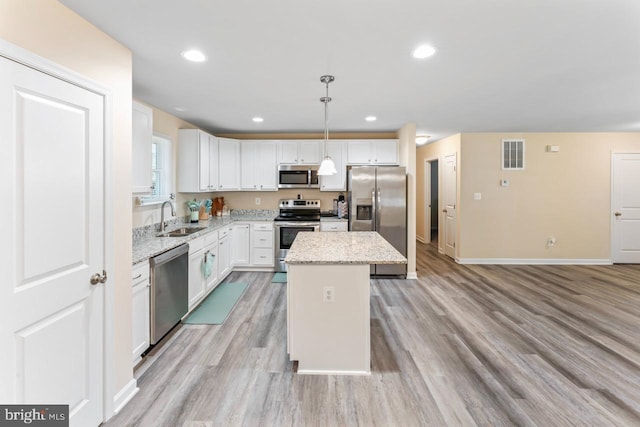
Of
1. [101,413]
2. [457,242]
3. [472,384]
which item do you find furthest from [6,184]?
[457,242]

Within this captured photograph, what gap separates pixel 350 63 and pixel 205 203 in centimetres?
351

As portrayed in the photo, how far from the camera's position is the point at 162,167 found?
416cm

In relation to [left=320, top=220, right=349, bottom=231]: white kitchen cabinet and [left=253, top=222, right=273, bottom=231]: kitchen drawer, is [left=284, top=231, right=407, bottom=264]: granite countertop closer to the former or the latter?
[left=320, top=220, right=349, bottom=231]: white kitchen cabinet

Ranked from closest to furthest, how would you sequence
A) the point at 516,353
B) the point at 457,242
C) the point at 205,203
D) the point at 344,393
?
the point at 344,393 → the point at 516,353 → the point at 205,203 → the point at 457,242

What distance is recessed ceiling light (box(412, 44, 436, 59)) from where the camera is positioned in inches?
86.9

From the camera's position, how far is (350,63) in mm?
2484

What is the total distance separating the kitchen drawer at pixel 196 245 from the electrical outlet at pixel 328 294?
1.73m

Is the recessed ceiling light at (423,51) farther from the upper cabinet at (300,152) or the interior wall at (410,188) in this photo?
the upper cabinet at (300,152)

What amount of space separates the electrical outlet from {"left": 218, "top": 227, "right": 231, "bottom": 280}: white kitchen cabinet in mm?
2457

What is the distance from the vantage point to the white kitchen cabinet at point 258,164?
5371 millimetres

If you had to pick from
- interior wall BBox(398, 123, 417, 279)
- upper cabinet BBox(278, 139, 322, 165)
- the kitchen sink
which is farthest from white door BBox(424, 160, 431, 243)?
the kitchen sink

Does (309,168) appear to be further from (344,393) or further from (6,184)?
(6,184)

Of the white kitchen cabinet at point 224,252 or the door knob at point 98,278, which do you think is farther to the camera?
the white kitchen cabinet at point 224,252

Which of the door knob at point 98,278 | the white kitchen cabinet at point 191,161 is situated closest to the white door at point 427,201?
the white kitchen cabinet at point 191,161
